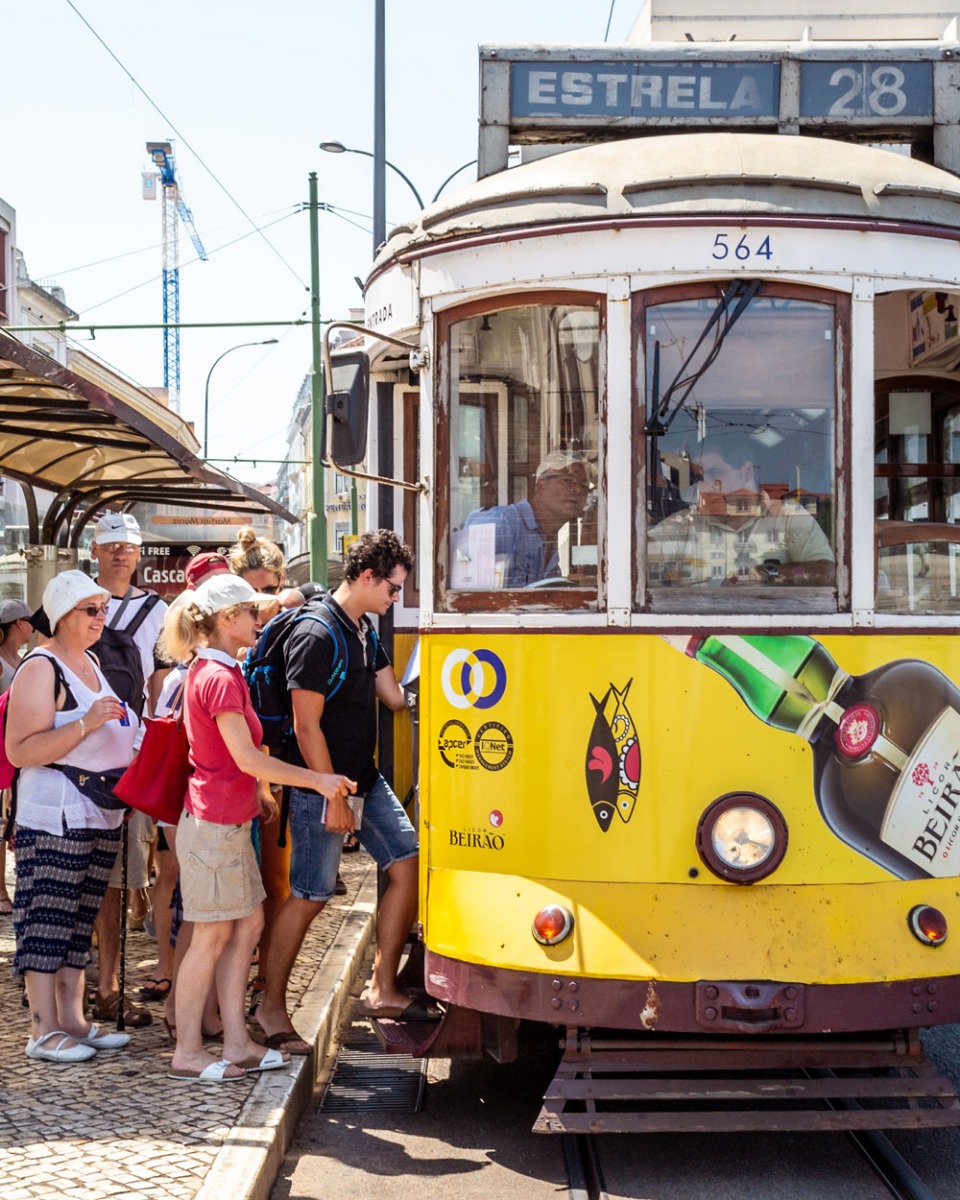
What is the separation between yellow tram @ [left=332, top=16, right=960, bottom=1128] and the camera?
4.56m

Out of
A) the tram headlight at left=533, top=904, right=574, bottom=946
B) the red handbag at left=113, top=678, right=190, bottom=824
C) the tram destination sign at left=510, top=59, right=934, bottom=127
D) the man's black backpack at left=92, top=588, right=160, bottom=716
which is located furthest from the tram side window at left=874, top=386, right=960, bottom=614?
the man's black backpack at left=92, top=588, right=160, bottom=716

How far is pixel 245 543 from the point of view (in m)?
6.92

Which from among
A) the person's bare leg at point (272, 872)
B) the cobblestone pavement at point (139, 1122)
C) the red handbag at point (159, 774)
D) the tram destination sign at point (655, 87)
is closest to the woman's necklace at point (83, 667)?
the red handbag at point (159, 774)

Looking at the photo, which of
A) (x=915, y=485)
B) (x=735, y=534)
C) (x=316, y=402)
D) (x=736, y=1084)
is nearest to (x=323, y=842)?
(x=736, y=1084)

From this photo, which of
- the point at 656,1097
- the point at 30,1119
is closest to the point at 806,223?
the point at 656,1097

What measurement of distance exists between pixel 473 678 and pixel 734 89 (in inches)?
100

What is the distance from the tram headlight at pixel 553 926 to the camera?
459 centimetres

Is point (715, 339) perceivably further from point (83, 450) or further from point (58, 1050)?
point (83, 450)

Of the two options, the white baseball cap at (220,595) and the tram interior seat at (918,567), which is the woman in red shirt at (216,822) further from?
the tram interior seat at (918,567)

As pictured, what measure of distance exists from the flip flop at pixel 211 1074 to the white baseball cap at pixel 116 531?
7.54 feet

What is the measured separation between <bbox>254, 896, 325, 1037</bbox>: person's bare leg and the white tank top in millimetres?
752

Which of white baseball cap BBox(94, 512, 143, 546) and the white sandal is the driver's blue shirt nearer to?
white baseball cap BBox(94, 512, 143, 546)

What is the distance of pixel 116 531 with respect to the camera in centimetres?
651

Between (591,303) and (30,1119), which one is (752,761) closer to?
(591,303)
